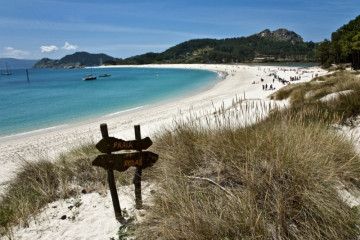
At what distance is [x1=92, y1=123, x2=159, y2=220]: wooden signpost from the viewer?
325cm

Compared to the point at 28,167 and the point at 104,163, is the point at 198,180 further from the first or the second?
the point at 28,167

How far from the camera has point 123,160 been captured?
332 cm

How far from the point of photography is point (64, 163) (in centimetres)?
536

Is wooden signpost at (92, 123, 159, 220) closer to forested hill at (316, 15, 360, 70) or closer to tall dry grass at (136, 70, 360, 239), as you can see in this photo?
tall dry grass at (136, 70, 360, 239)

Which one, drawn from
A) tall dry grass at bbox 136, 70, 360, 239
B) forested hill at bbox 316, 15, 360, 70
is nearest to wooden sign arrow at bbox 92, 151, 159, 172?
tall dry grass at bbox 136, 70, 360, 239

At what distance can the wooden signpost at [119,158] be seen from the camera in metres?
3.25

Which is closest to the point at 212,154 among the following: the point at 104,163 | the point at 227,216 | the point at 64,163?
the point at 227,216

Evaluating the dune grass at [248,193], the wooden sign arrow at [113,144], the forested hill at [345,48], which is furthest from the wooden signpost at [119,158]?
the forested hill at [345,48]

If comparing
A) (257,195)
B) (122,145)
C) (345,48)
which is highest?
(345,48)

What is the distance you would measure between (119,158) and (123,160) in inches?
2.7

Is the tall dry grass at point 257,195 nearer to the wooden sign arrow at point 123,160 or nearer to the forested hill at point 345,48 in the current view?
the wooden sign arrow at point 123,160

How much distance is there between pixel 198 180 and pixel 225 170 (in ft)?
1.37

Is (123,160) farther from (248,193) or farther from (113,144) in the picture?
(248,193)

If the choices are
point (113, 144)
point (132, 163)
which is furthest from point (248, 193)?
point (113, 144)
